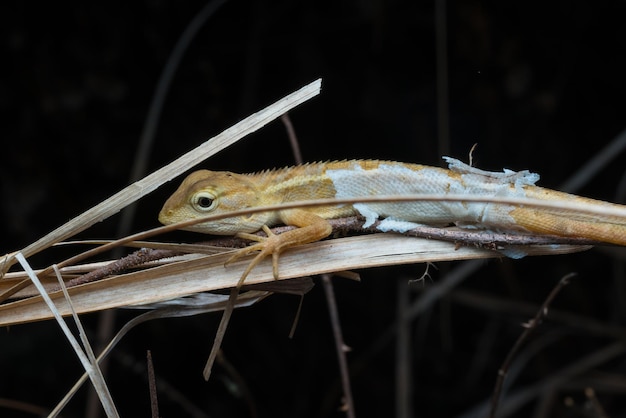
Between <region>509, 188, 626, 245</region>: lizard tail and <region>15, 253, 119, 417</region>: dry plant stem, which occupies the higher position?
<region>509, 188, 626, 245</region>: lizard tail

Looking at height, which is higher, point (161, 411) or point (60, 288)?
point (161, 411)

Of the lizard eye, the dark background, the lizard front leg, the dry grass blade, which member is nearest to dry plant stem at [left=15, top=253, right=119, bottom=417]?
the dry grass blade

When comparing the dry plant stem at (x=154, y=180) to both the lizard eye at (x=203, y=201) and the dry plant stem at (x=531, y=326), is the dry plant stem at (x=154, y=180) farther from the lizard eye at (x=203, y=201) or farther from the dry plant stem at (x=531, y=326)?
the dry plant stem at (x=531, y=326)

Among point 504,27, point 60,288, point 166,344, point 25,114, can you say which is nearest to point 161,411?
point 166,344

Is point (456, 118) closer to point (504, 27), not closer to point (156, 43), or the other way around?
point (504, 27)

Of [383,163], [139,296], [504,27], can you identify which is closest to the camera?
[139,296]

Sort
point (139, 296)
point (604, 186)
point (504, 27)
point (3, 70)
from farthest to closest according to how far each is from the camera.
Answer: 1. point (604, 186)
2. point (504, 27)
3. point (3, 70)
4. point (139, 296)

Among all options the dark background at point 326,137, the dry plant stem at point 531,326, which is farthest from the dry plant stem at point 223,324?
the dark background at point 326,137

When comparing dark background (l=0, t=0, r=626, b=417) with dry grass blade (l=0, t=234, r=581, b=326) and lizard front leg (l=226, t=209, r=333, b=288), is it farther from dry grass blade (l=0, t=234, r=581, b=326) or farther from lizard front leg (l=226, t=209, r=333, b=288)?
dry grass blade (l=0, t=234, r=581, b=326)
